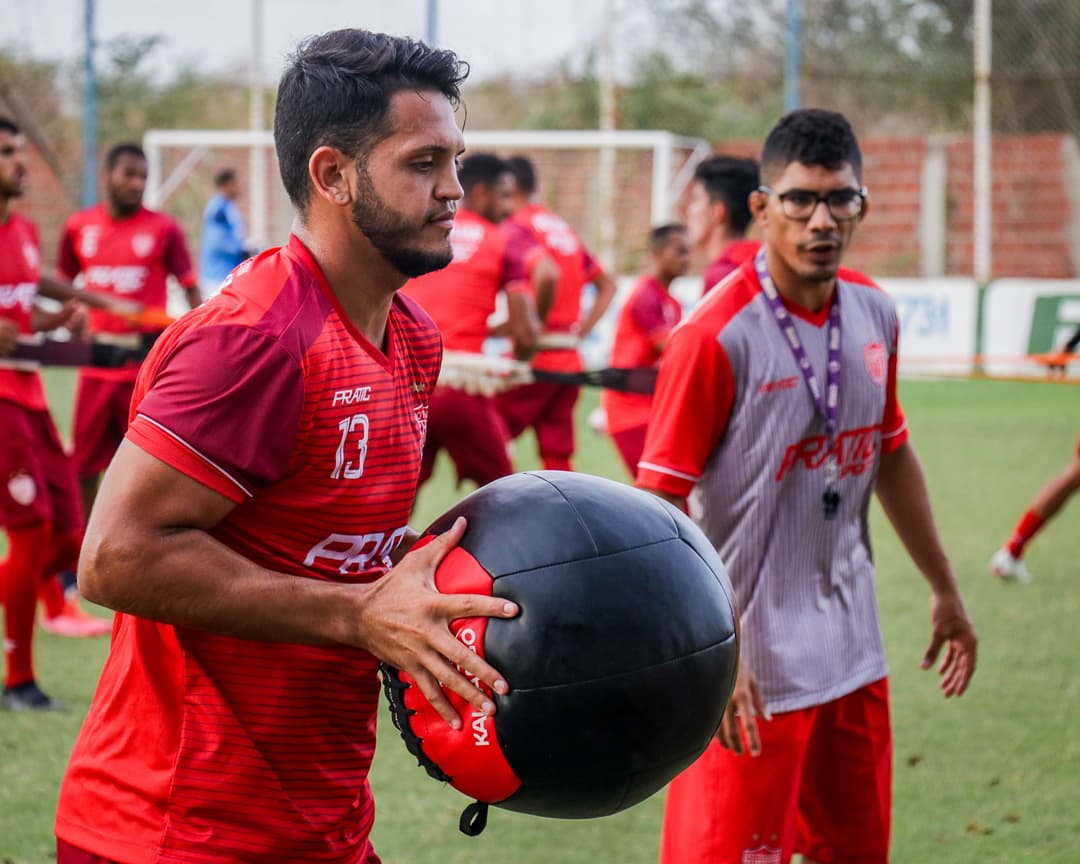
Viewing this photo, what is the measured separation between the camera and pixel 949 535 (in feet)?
33.8

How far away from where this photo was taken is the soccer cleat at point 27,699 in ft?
21.0

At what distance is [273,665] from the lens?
8.39ft

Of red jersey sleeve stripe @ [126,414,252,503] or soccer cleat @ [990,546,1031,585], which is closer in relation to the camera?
red jersey sleeve stripe @ [126,414,252,503]

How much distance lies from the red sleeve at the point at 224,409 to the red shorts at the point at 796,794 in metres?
1.59

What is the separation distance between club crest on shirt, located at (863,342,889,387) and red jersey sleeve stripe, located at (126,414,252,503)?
2038 millimetres

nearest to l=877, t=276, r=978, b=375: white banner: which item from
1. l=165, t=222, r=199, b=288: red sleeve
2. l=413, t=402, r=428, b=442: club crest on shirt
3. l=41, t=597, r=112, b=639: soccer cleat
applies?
l=165, t=222, r=199, b=288: red sleeve

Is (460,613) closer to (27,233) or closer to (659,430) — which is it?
(659,430)

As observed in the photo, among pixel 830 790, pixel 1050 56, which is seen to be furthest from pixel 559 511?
pixel 1050 56

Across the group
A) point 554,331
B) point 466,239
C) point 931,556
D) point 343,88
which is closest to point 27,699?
point 466,239

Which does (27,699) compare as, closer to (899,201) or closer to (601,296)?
(601,296)

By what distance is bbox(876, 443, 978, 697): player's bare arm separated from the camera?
13.1 feet

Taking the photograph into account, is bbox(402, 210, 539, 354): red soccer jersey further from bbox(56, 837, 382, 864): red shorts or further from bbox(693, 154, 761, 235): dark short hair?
bbox(56, 837, 382, 864): red shorts

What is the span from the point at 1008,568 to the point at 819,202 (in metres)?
5.58

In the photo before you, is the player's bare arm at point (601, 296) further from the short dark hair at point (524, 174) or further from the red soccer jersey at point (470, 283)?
the red soccer jersey at point (470, 283)
